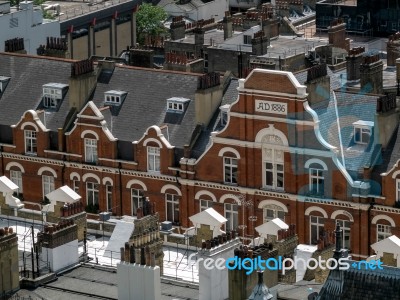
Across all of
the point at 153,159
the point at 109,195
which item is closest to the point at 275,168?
the point at 153,159

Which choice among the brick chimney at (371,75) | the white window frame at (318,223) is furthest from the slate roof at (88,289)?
the brick chimney at (371,75)

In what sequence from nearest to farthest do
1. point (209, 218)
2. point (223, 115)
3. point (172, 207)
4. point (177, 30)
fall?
1. point (209, 218)
2. point (223, 115)
3. point (172, 207)
4. point (177, 30)

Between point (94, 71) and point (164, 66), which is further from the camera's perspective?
point (164, 66)

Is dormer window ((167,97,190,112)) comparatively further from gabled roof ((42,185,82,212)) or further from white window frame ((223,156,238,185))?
gabled roof ((42,185,82,212))

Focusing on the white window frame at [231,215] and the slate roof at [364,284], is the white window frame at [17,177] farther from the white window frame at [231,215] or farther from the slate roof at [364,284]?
the slate roof at [364,284]

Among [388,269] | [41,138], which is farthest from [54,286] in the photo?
[41,138]

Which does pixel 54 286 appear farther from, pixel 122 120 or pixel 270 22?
pixel 270 22

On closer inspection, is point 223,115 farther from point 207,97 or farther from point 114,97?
point 114,97
